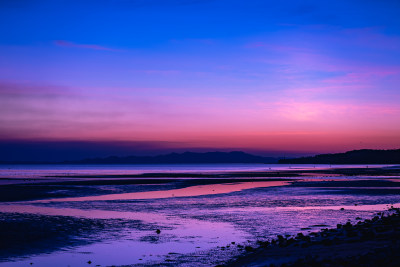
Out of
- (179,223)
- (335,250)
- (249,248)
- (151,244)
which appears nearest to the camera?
(335,250)

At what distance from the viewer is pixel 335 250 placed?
13.6m

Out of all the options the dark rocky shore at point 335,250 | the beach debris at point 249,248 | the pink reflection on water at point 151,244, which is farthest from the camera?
the beach debris at point 249,248

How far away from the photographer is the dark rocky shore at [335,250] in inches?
443

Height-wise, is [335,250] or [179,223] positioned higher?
[335,250]

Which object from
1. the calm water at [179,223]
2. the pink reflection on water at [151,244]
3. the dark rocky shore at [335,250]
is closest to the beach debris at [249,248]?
the dark rocky shore at [335,250]

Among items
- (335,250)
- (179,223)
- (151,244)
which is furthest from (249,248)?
(179,223)

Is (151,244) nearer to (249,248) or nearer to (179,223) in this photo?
(249,248)

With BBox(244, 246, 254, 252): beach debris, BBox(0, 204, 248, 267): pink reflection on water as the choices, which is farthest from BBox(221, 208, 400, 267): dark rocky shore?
BBox(0, 204, 248, 267): pink reflection on water

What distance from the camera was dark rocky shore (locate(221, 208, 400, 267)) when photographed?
11258 millimetres

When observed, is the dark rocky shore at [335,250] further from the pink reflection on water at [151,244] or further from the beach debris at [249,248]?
the pink reflection on water at [151,244]

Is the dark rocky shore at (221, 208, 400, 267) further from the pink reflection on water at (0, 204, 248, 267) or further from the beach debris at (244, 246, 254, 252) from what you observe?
the pink reflection on water at (0, 204, 248, 267)

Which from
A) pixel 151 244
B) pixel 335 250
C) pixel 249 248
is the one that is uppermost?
pixel 335 250

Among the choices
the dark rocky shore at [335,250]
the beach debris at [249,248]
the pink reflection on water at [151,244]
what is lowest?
the pink reflection on water at [151,244]

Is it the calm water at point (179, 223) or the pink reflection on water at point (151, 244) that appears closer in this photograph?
the pink reflection on water at point (151, 244)
